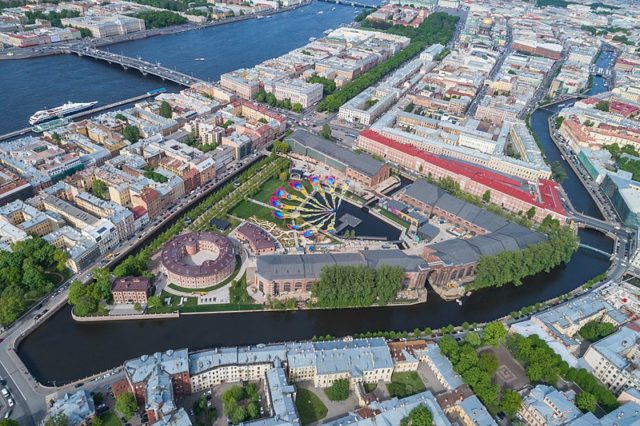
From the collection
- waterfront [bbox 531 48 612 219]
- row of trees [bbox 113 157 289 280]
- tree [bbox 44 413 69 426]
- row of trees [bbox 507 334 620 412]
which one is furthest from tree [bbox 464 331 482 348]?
waterfront [bbox 531 48 612 219]

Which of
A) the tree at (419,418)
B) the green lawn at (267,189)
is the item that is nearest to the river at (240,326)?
the tree at (419,418)

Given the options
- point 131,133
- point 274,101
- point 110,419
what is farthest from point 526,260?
point 131,133

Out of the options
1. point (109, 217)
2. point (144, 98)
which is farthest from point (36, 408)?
point (144, 98)

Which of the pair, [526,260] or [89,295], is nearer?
[89,295]

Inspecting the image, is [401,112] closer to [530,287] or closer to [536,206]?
[536,206]

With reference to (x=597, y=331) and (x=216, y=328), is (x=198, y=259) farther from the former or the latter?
(x=597, y=331)

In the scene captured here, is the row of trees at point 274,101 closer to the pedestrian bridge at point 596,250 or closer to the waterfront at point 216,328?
the waterfront at point 216,328
